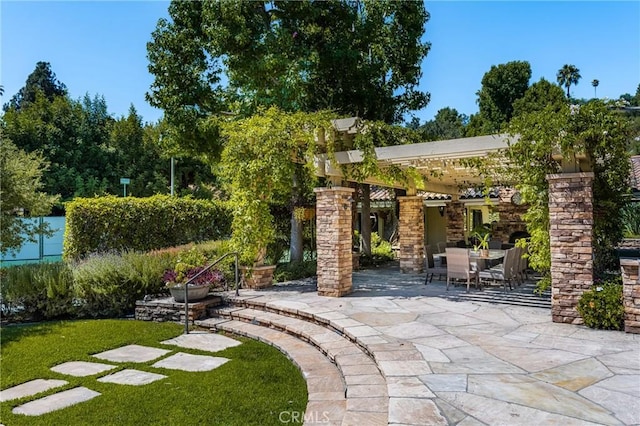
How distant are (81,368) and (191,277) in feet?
10.3

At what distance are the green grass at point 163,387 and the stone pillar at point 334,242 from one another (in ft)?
7.98

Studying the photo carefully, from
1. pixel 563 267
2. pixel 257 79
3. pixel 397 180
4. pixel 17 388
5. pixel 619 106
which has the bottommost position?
pixel 17 388

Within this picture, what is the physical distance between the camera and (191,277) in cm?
852

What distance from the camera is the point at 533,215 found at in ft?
23.3

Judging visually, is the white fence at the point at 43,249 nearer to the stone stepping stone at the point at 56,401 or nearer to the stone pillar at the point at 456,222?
the stone stepping stone at the point at 56,401

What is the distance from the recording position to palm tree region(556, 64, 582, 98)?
111 feet

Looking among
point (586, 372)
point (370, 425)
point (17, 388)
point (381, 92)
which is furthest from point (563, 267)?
point (381, 92)

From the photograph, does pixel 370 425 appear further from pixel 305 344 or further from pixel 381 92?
pixel 381 92

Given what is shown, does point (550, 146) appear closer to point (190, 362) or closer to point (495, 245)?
point (190, 362)

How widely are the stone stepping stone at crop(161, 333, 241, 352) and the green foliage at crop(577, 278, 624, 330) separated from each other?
5184 mm

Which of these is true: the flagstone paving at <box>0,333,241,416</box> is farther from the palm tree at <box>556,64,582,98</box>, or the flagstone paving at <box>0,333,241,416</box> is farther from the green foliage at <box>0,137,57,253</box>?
the palm tree at <box>556,64,582,98</box>

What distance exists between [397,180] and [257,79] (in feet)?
16.8

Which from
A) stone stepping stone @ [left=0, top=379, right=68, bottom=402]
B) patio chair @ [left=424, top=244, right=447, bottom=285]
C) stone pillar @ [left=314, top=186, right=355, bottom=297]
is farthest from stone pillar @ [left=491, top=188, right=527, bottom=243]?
stone stepping stone @ [left=0, top=379, right=68, bottom=402]

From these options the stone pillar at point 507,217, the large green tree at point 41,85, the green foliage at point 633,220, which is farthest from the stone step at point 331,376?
the large green tree at point 41,85
